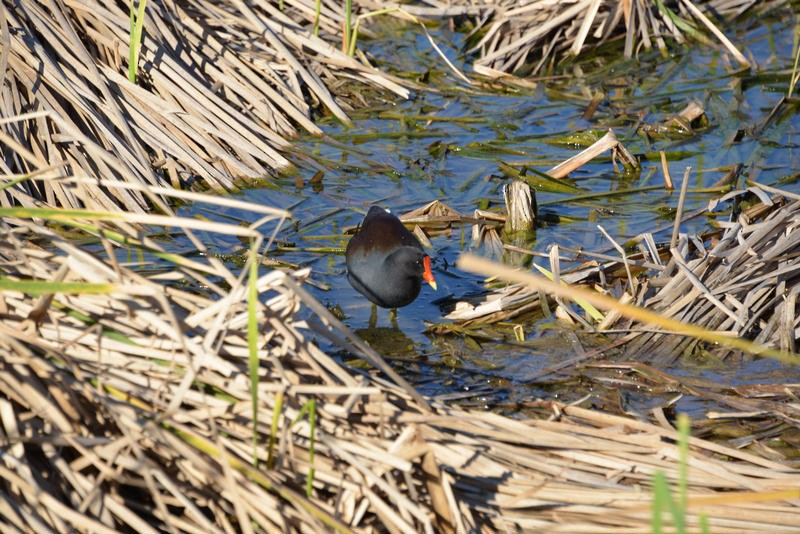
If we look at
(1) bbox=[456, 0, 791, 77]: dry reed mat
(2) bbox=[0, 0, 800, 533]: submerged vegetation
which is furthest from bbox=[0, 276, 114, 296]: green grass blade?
(1) bbox=[456, 0, 791, 77]: dry reed mat

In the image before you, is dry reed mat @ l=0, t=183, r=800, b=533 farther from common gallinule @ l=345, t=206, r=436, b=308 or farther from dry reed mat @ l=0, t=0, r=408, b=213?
dry reed mat @ l=0, t=0, r=408, b=213

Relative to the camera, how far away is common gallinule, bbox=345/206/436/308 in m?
4.45

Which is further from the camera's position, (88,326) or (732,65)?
(732,65)

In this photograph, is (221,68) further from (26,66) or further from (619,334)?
(619,334)

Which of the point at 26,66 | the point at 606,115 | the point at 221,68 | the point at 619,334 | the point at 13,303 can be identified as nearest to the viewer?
the point at 13,303

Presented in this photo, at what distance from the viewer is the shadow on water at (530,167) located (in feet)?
13.0

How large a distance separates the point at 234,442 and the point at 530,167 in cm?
365

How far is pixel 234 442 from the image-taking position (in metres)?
2.61

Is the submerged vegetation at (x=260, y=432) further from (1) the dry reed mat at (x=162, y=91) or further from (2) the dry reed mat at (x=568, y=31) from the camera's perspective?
(2) the dry reed mat at (x=568, y=31)

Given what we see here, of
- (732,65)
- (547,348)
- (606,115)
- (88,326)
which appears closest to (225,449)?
(88,326)

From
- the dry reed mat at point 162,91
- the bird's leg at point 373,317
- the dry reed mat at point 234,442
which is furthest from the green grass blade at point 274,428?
the dry reed mat at point 162,91

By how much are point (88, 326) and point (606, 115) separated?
4756 mm

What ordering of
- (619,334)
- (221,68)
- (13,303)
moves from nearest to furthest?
(13,303) → (619,334) → (221,68)

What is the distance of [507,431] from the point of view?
288 centimetres
